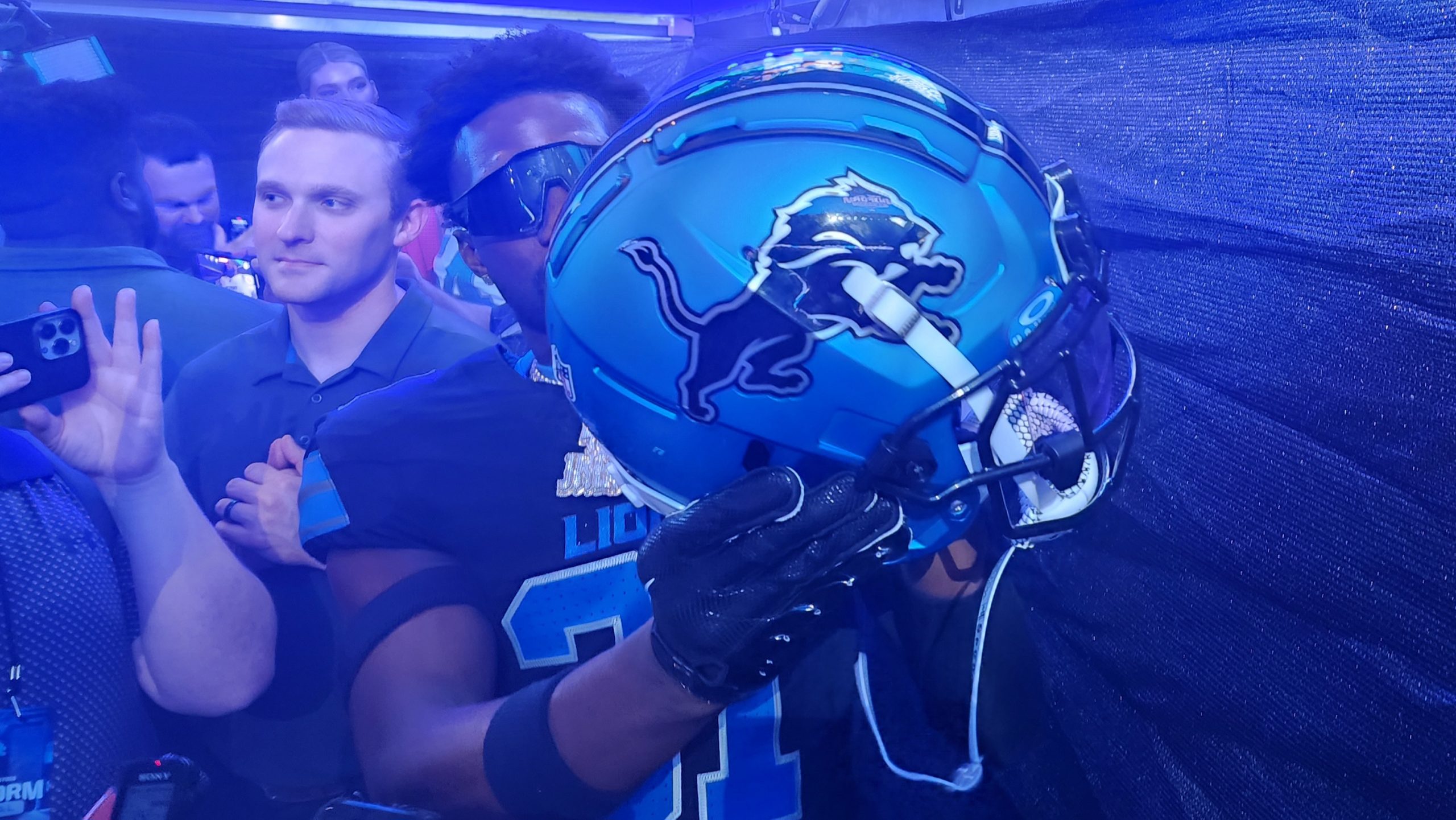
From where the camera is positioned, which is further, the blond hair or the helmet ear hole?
the blond hair

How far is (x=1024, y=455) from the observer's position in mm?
785

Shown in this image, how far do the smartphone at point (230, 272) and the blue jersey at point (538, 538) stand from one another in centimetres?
180

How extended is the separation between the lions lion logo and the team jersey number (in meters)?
0.53

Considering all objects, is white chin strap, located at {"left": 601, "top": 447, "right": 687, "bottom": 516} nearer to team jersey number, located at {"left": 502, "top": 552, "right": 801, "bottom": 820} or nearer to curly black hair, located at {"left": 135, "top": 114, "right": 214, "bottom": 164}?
team jersey number, located at {"left": 502, "top": 552, "right": 801, "bottom": 820}

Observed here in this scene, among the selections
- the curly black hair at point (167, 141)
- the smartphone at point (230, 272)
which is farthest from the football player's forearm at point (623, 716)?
the curly black hair at point (167, 141)

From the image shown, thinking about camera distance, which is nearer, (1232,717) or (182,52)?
(1232,717)

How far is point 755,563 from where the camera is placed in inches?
28.1

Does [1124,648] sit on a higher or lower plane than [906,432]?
lower

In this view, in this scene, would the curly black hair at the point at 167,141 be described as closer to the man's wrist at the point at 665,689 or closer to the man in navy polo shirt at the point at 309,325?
the man in navy polo shirt at the point at 309,325

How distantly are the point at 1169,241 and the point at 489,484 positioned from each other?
1011 millimetres

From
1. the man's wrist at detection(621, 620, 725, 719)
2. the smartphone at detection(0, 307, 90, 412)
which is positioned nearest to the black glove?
the man's wrist at detection(621, 620, 725, 719)

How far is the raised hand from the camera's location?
138cm

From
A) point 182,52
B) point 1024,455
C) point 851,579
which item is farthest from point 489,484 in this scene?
point 182,52

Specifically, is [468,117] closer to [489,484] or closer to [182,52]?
[489,484]
